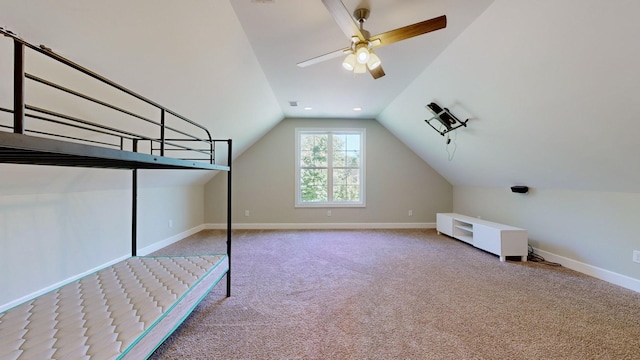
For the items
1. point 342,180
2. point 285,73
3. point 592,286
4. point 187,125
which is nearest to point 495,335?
point 592,286

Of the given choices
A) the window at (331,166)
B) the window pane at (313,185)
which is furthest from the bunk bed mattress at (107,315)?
the window at (331,166)

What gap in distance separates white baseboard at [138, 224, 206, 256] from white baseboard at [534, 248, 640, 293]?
5.49 metres

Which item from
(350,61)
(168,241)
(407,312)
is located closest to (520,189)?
(407,312)

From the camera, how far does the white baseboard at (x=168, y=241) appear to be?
3378 millimetres

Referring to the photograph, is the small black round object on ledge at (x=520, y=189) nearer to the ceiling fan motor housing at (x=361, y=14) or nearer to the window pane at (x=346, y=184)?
the window pane at (x=346, y=184)

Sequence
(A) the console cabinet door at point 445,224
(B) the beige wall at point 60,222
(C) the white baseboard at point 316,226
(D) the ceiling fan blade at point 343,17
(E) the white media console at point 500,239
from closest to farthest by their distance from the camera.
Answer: (D) the ceiling fan blade at point 343,17 < (B) the beige wall at point 60,222 < (E) the white media console at point 500,239 < (A) the console cabinet door at point 445,224 < (C) the white baseboard at point 316,226

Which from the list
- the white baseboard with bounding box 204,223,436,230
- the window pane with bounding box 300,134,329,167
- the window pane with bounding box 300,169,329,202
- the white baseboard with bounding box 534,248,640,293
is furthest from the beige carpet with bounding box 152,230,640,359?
the window pane with bounding box 300,134,329,167

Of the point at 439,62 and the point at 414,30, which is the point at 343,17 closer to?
the point at 414,30

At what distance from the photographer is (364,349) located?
1.56 m

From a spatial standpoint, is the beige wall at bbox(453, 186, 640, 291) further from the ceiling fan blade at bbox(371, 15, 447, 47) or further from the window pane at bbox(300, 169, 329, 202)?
the window pane at bbox(300, 169, 329, 202)

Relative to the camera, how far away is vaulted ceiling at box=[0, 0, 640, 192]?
4.89 ft

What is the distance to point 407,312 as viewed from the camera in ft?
6.49

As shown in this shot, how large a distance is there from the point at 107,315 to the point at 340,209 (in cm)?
425

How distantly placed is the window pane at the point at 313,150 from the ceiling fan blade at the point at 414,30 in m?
3.61
